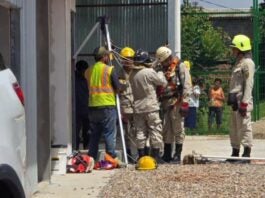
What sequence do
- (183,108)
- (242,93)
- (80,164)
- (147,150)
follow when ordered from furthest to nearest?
(147,150) < (183,108) < (242,93) < (80,164)

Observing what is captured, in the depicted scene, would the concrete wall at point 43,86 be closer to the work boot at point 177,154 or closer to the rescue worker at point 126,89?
the rescue worker at point 126,89

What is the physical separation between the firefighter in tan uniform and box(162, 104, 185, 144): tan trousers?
2.84 ft

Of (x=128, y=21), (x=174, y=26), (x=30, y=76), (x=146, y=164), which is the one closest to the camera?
(x=30, y=76)

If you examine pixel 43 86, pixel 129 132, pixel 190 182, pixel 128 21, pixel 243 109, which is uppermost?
pixel 128 21

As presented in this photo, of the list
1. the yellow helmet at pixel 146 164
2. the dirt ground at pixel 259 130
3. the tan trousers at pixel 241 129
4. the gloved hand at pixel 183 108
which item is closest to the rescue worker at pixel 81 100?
the gloved hand at pixel 183 108

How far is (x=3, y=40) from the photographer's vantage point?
7828mm

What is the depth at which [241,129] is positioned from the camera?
11398 mm

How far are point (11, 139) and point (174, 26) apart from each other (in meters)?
9.10

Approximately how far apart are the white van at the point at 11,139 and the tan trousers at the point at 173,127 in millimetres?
7404

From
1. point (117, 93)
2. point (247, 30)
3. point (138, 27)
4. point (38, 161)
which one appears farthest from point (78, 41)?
point (247, 30)

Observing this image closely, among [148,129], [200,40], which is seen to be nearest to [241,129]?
[148,129]

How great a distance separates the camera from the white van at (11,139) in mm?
3966

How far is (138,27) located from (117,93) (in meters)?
2.78

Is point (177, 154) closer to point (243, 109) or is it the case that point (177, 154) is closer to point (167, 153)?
point (167, 153)
